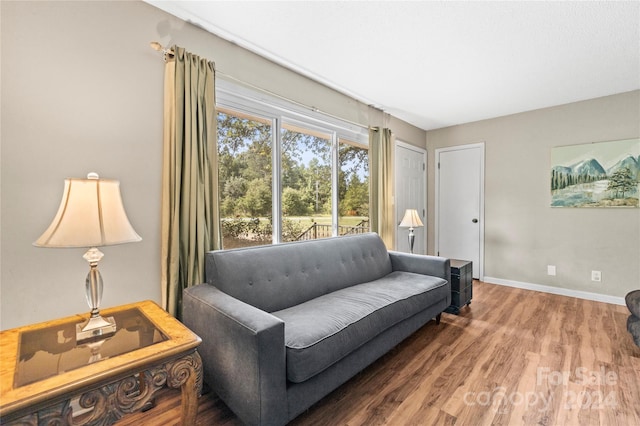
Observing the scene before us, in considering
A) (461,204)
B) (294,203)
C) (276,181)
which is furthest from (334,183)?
(461,204)

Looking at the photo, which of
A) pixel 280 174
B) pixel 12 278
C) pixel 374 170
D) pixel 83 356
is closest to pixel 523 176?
pixel 374 170

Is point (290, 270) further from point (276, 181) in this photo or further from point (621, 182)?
point (621, 182)

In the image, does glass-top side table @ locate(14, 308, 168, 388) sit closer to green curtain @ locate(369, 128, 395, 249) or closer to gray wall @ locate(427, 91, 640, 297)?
green curtain @ locate(369, 128, 395, 249)

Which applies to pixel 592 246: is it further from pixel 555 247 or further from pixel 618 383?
pixel 618 383

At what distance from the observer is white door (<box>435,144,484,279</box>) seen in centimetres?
437

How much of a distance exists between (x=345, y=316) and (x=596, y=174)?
3754 millimetres

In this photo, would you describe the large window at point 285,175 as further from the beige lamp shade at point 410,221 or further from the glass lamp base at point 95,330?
the glass lamp base at point 95,330

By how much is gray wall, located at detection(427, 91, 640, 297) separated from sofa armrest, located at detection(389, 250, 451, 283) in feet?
6.35

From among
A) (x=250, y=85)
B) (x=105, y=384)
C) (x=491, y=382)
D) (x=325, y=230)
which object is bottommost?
(x=491, y=382)

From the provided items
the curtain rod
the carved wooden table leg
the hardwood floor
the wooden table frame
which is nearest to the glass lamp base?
the wooden table frame

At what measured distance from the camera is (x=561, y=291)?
3.72m

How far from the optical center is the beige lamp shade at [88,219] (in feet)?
3.77

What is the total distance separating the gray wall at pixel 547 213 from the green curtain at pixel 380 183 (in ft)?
5.44

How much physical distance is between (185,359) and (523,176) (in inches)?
178
